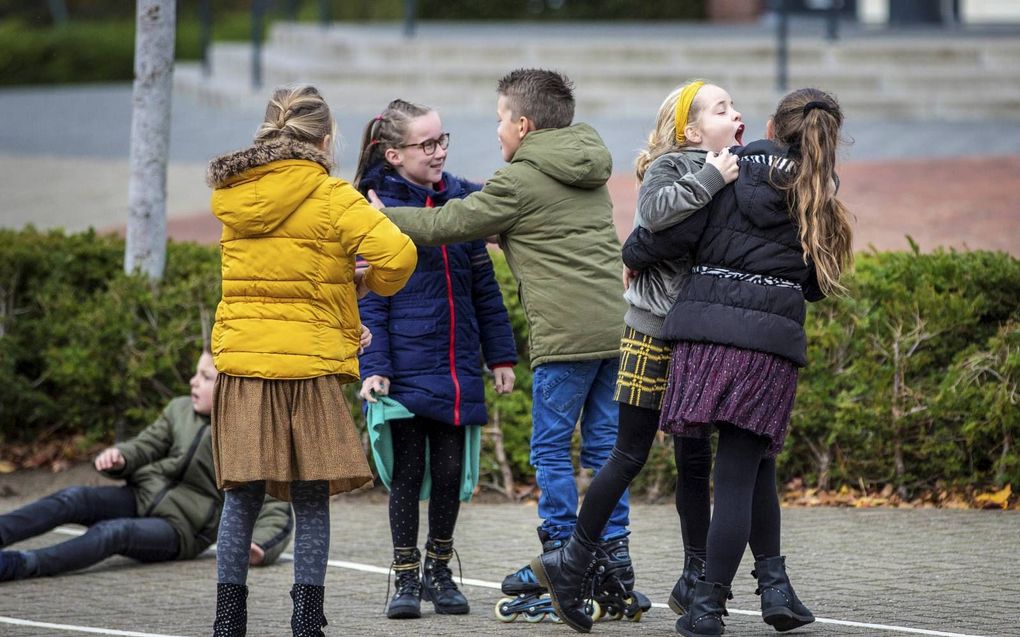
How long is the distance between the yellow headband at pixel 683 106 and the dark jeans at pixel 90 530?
9.02 feet

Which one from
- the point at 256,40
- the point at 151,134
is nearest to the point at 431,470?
the point at 151,134

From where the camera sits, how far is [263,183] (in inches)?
169

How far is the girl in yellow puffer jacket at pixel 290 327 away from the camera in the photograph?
14.1 feet

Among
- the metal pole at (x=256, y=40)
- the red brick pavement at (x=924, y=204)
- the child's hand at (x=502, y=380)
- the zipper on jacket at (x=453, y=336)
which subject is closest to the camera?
the zipper on jacket at (x=453, y=336)

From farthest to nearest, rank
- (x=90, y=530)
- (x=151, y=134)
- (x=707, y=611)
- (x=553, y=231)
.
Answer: (x=151, y=134)
(x=90, y=530)
(x=553, y=231)
(x=707, y=611)

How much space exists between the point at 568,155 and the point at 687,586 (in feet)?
4.86

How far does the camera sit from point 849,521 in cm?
632

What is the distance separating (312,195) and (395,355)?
80 centimetres

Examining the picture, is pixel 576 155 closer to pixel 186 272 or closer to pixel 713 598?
pixel 713 598

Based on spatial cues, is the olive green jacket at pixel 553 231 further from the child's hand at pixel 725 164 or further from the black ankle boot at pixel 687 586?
the black ankle boot at pixel 687 586

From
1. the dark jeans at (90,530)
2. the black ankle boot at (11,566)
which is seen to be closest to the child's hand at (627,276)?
the dark jeans at (90,530)

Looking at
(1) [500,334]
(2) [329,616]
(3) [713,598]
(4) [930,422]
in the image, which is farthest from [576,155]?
(4) [930,422]

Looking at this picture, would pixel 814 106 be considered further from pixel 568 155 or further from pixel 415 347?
pixel 415 347

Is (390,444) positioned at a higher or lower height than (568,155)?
lower
